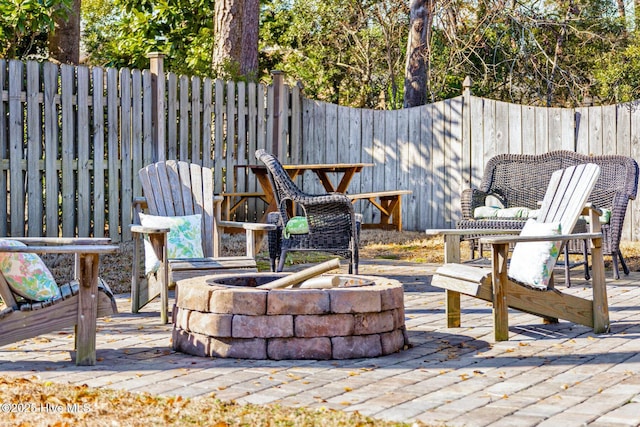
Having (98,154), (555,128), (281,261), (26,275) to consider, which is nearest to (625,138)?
(555,128)

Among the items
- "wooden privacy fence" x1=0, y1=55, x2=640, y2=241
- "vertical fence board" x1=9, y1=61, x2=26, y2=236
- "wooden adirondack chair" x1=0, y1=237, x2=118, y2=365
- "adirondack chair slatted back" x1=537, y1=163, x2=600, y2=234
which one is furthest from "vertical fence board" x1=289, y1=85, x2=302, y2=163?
"wooden adirondack chair" x1=0, y1=237, x2=118, y2=365

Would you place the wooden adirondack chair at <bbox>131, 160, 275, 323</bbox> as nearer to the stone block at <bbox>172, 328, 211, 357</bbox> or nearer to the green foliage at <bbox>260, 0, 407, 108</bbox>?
the stone block at <bbox>172, 328, 211, 357</bbox>

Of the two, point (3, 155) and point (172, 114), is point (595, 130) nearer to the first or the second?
point (172, 114)

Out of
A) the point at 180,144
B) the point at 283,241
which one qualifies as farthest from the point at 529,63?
the point at 283,241

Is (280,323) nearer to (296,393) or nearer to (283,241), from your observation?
(296,393)

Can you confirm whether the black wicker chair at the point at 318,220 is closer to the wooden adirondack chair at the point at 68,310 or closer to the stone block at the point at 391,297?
the stone block at the point at 391,297

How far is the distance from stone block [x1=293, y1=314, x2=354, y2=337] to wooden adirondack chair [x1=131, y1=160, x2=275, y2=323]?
1.26 meters

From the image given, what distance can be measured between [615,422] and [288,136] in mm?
9491

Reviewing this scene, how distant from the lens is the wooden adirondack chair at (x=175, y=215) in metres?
5.70

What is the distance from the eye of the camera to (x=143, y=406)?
11.3ft

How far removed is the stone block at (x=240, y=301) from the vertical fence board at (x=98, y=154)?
521cm

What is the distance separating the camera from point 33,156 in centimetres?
897

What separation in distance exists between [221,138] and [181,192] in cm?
456

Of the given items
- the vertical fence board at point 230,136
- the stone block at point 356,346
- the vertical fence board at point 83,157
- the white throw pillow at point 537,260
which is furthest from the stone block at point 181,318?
the vertical fence board at point 230,136
